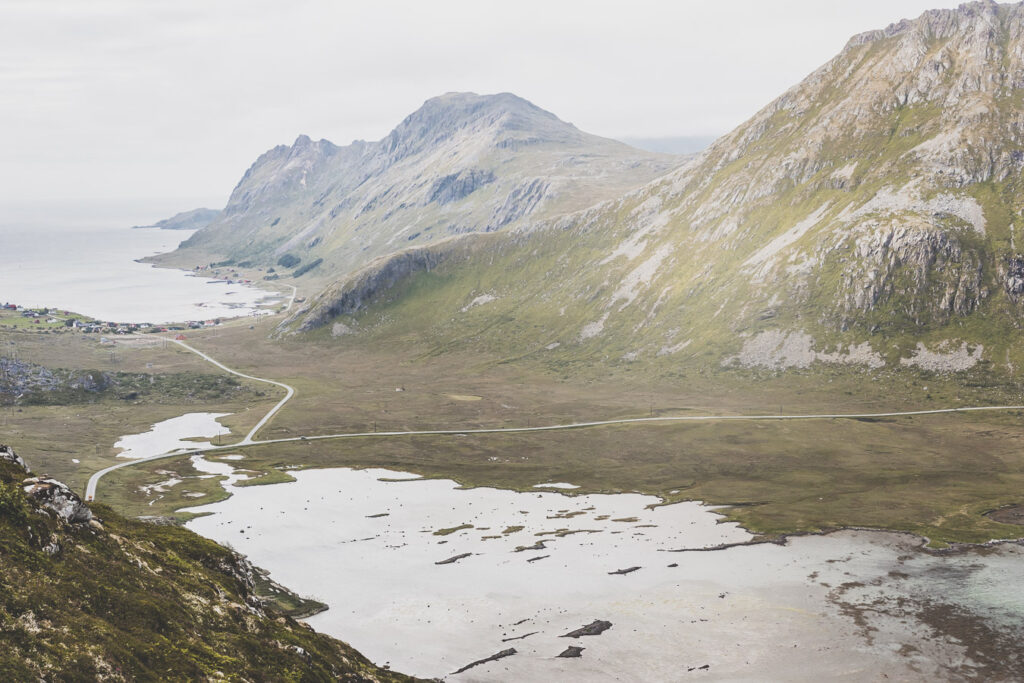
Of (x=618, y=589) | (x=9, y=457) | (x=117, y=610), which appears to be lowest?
(x=618, y=589)

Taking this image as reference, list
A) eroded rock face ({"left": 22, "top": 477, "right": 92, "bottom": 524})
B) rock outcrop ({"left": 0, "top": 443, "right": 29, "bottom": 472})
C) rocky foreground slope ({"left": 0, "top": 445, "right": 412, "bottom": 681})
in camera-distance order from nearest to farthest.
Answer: rocky foreground slope ({"left": 0, "top": 445, "right": 412, "bottom": 681}) < eroded rock face ({"left": 22, "top": 477, "right": 92, "bottom": 524}) < rock outcrop ({"left": 0, "top": 443, "right": 29, "bottom": 472})

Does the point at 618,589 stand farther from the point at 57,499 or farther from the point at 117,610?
the point at 57,499

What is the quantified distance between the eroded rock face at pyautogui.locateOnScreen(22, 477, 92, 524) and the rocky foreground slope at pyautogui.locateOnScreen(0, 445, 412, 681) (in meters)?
0.07

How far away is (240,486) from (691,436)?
379 ft

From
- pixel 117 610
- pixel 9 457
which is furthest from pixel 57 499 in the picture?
pixel 117 610

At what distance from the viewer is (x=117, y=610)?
44.9m

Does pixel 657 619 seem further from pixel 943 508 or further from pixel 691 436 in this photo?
pixel 691 436

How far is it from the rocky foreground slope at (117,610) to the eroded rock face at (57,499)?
0.07 m

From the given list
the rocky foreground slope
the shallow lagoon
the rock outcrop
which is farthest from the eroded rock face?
the shallow lagoon

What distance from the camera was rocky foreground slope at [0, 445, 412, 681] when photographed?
3756 centimetres

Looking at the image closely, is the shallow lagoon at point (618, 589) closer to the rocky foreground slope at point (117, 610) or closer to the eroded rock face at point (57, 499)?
the rocky foreground slope at point (117, 610)

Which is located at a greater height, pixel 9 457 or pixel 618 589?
pixel 9 457

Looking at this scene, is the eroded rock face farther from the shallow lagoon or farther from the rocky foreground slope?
the shallow lagoon

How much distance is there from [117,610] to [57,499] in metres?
11.0
